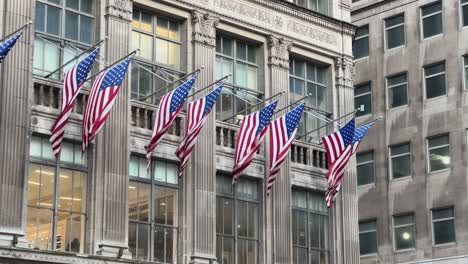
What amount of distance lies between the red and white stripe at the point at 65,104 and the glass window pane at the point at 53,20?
333cm

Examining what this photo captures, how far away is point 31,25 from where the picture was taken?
103 feet

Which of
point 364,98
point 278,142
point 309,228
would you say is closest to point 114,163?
point 278,142

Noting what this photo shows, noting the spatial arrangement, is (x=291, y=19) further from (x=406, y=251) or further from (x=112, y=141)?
(x=406, y=251)

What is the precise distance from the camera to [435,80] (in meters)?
51.9

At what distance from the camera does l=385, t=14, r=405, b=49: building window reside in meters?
54.1

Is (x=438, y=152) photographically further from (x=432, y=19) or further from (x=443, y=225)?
(x=432, y=19)

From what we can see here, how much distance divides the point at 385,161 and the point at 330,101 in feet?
43.4

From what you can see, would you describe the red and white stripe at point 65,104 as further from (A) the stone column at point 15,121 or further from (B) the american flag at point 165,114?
(B) the american flag at point 165,114

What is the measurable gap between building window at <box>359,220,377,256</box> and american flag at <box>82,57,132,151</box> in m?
26.2

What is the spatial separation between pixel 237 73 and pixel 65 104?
10.0 m

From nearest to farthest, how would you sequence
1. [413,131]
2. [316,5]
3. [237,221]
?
1. [237,221]
2. [316,5]
3. [413,131]

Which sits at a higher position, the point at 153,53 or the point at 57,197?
the point at 153,53

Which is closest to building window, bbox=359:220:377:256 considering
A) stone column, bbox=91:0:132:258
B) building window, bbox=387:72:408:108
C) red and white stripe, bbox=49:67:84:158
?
building window, bbox=387:72:408:108

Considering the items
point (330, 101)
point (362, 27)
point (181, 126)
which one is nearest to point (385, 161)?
point (362, 27)
